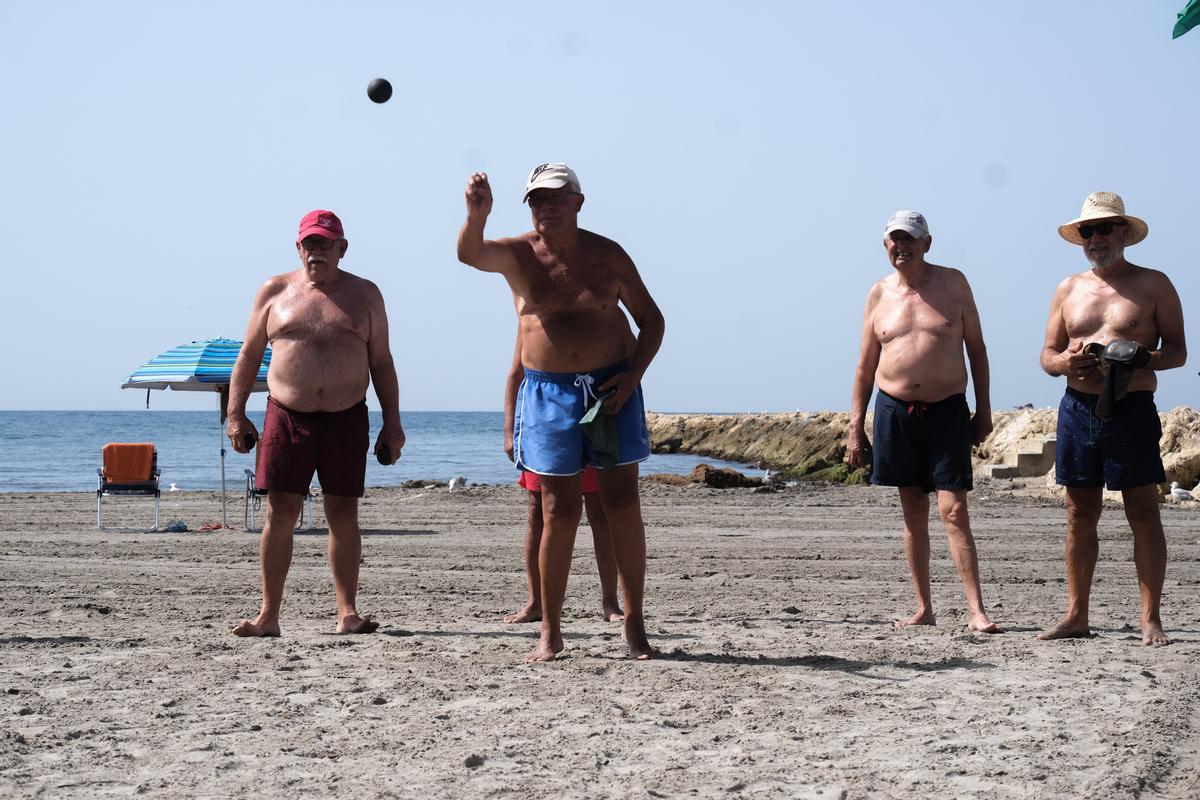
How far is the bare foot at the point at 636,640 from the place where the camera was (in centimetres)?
579

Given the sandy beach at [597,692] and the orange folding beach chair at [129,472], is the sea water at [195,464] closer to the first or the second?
the orange folding beach chair at [129,472]

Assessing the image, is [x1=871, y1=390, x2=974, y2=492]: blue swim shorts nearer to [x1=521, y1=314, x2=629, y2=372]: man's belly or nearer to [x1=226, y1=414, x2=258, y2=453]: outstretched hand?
[x1=521, y1=314, x2=629, y2=372]: man's belly

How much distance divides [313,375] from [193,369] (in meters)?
7.61

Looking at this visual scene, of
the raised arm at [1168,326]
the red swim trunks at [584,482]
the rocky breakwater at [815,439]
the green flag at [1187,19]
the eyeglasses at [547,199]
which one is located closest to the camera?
the eyeglasses at [547,199]

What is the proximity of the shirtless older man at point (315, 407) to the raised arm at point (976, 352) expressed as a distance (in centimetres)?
303

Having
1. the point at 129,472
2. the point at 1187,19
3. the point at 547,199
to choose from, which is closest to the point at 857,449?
the point at 547,199

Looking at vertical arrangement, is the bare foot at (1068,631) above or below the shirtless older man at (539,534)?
below

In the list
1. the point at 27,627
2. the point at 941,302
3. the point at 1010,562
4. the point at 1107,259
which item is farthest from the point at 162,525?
the point at 1107,259

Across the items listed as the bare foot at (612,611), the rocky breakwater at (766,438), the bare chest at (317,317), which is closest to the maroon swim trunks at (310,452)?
the bare chest at (317,317)

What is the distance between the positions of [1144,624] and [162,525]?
1148cm

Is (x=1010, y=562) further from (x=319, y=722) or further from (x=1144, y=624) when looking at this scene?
(x=319, y=722)

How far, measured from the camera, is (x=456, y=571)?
9.73m

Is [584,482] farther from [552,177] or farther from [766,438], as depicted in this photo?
[766,438]

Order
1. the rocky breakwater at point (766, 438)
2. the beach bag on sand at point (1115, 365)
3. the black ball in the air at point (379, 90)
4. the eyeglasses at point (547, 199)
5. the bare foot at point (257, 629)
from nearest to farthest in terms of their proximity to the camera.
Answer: the eyeglasses at point (547, 199)
the beach bag on sand at point (1115, 365)
the bare foot at point (257, 629)
the black ball in the air at point (379, 90)
the rocky breakwater at point (766, 438)
